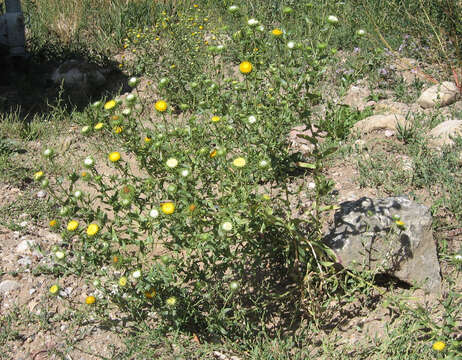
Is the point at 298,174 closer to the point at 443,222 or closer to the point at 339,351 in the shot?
the point at 443,222

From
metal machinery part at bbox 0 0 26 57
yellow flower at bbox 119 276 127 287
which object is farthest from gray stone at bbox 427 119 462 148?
metal machinery part at bbox 0 0 26 57

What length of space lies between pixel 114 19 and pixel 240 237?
5401 mm

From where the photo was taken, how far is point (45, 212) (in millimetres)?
3414

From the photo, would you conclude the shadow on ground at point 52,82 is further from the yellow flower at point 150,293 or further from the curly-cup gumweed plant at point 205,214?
the yellow flower at point 150,293

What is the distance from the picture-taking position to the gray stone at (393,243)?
2.50 m

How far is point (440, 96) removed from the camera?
159 inches

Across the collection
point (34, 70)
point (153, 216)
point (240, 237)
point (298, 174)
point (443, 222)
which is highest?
point (153, 216)

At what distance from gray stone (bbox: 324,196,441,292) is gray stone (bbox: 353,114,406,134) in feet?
4.42

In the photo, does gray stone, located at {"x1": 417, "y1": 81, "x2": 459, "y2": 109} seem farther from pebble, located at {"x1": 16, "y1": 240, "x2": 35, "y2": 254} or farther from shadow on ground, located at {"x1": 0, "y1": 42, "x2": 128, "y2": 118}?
pebble, located at {"x1": 16, "y1": 240, "x2": 35, "y2": 254}

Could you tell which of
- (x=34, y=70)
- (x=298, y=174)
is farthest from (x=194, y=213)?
(x=34, y=70)

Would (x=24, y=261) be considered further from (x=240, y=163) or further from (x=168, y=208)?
(x=240, y=163)

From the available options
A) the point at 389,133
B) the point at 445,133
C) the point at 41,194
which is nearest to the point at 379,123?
the point at 389,133

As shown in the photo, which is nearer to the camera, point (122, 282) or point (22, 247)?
point (122, 282)

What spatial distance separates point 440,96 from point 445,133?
710mm
